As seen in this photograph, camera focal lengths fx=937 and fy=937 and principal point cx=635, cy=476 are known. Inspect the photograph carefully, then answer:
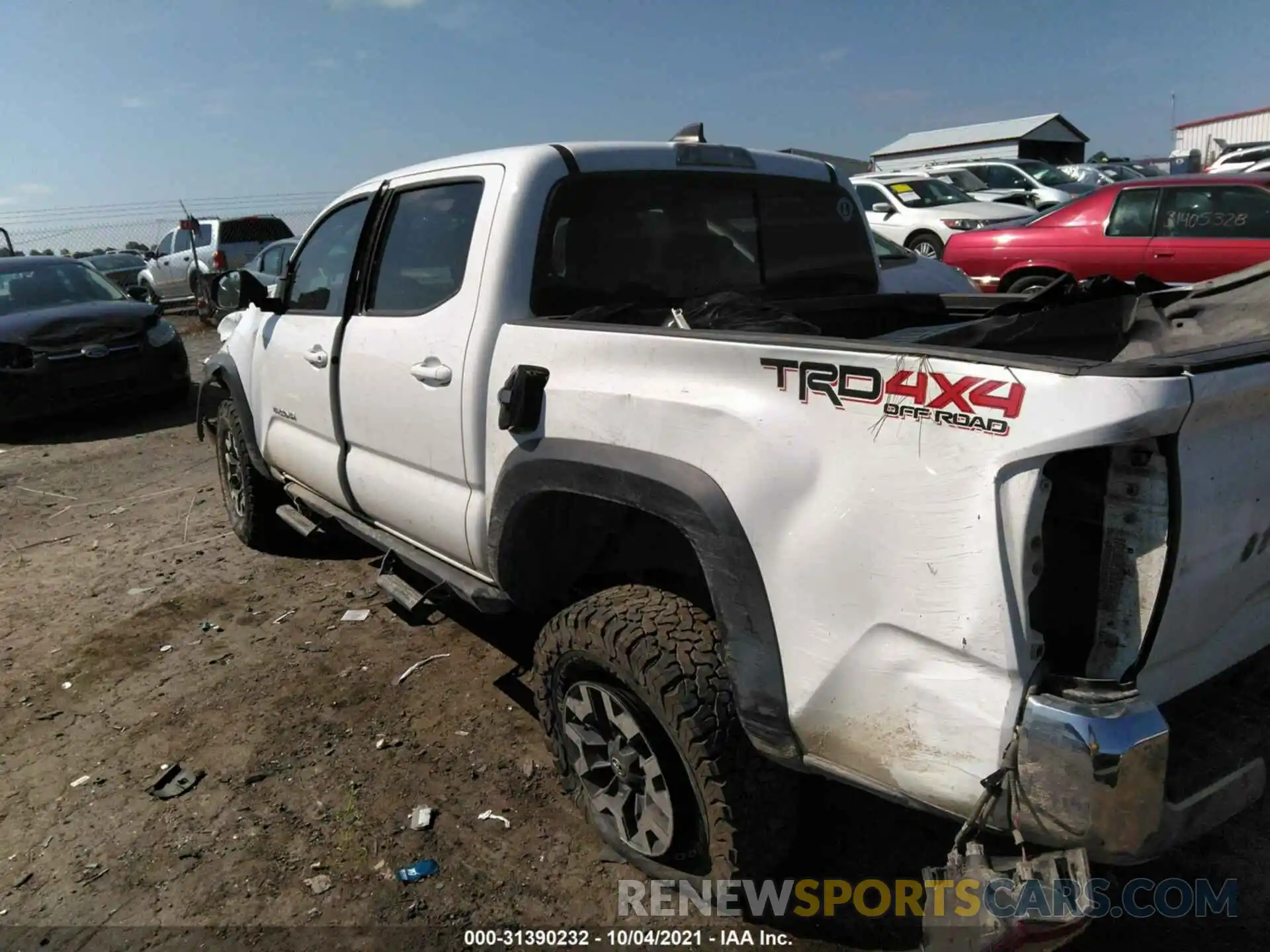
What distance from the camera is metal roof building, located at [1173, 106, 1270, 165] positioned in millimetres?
37438

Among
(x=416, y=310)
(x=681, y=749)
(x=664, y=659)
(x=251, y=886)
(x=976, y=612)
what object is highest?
(x=416, y=310)

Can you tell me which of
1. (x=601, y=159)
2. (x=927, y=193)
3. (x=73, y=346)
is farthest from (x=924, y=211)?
(x=601, y=159)

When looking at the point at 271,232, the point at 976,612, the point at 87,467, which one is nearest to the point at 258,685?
the point at 976,612

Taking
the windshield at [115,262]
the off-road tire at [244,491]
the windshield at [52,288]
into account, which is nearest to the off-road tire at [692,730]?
the off-road tire at [244,491]

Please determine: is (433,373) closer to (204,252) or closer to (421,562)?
(421,562)

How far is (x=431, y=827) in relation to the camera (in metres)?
2.89

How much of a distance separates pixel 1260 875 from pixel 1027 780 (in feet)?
4.58

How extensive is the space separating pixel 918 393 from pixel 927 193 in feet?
45.2

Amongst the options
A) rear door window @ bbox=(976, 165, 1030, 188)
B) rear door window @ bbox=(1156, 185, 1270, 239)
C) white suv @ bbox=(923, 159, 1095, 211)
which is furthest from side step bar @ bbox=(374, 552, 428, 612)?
rear door window @ bbox=(976, 165, 1030, 188)

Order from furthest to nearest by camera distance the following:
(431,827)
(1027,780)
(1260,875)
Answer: (431,827) < (1260,875) < (1027,780)

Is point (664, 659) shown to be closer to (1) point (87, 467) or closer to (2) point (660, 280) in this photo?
(2) point (660, 280)

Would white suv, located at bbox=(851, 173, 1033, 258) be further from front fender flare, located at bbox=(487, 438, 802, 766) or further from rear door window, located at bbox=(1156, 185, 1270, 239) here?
front fender flare, located at bbox=(487, 438, 802, 766)

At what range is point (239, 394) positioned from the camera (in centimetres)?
484

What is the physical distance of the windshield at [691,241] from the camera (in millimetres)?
2977
